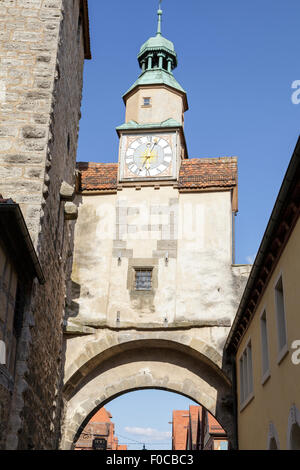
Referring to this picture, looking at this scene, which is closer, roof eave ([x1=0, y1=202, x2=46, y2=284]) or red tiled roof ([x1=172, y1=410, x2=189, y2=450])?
roof eave ([x1=0, y1=202, x2=46, y2=284])

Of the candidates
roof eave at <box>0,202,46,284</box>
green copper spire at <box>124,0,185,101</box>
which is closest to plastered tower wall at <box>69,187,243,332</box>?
green copper spire at <box>124,0,185,101</box>

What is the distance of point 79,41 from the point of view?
49.0 ft

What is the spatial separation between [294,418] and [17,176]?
5.70 meters

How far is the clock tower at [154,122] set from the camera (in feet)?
51.8

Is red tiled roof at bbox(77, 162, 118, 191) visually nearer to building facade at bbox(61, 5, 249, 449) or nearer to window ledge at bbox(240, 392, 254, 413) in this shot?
building facade at bbox(61, 5, 249, 449)

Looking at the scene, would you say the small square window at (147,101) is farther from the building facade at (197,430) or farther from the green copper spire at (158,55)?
the building facade at (197,430)

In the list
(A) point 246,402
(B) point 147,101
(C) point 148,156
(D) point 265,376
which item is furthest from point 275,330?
(B) point 147,101

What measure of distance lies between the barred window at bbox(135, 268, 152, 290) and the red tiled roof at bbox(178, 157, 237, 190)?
2.22 metres

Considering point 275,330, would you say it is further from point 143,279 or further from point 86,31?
point 86,31

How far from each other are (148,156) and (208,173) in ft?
5.11

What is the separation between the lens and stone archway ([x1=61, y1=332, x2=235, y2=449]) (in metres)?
13.9

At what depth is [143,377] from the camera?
14.6 meters
